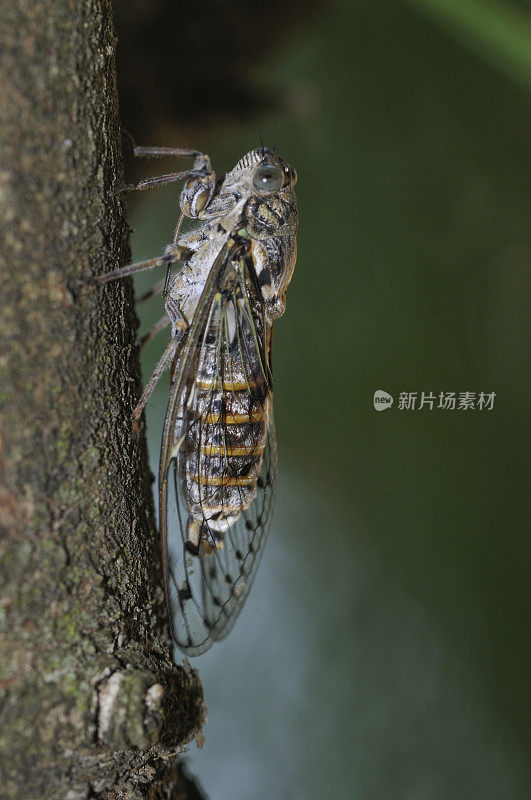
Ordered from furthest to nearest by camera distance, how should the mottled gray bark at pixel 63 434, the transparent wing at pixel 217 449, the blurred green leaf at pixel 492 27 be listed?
the blurred green leaf at pixel 492 27 < the transparent wing at pixel 217 449 < the mottled gray bark at pixel 63 434

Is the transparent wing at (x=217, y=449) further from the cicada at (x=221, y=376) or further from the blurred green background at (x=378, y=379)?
the blurred green background at (x=378, y=379)

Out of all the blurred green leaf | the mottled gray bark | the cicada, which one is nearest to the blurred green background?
the blurred green leaf

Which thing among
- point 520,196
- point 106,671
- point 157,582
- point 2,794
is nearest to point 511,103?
point 520,196


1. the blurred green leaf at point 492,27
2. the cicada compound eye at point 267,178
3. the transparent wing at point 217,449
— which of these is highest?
the blurred green leaf at point 492,27

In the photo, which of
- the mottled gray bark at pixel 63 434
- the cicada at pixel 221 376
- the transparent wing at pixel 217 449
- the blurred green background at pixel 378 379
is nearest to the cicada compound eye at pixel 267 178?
the cicada at pixel 221 376

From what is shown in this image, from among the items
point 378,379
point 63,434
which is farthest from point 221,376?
point 378,379

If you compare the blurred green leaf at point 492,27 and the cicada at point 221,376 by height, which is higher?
the blurred green leaf at point 492,27

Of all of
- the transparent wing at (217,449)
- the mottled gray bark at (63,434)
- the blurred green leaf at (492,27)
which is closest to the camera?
the mottled gray bark at (63,434)

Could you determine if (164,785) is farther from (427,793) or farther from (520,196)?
(520,196)
